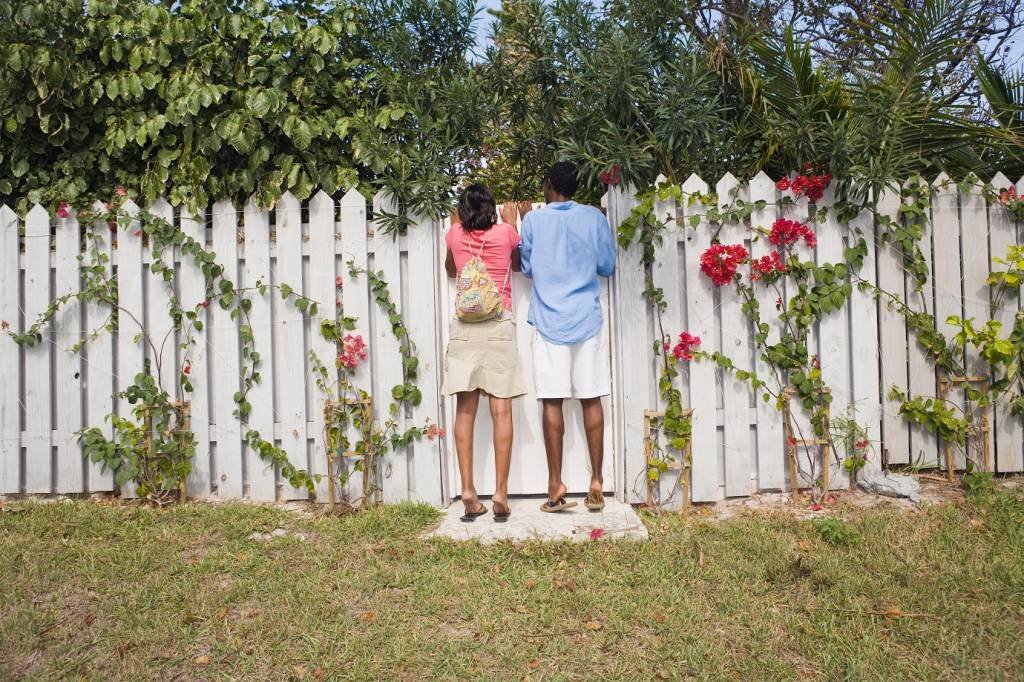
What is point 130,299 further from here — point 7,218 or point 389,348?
point 389,348

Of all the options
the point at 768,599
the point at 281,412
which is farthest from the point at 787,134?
the point at 281,412

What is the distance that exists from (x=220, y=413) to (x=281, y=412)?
1.14 ft

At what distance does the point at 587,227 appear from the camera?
12.5 ft

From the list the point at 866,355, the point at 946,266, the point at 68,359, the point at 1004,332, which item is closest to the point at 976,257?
the point at 946,266

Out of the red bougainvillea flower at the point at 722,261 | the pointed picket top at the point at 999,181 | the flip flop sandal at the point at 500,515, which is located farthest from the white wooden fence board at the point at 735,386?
the pointed picket top at the point at 999,181

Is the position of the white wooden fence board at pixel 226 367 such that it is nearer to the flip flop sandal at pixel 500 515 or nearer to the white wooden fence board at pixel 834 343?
the flip flop sandal at pixel 500 515

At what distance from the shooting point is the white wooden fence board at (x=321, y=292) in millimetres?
4039

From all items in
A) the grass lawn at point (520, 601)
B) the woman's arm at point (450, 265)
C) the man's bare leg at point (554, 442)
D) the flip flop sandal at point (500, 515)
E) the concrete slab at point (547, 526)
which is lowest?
the grass lawn at point (520, 601)

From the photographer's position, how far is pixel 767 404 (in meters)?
3.98

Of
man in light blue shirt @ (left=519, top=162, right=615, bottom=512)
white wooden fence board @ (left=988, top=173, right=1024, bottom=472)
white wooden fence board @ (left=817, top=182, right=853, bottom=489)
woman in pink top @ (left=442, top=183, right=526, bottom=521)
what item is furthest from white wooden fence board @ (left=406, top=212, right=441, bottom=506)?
white wooden fence board @ (left=988, top=173, right=1024, bottom=472)

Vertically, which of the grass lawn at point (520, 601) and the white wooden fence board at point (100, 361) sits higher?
the white wooden fence board at point (100, 361)

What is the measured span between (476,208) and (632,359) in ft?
3.75

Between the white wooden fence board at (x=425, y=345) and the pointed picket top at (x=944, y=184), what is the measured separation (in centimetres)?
277

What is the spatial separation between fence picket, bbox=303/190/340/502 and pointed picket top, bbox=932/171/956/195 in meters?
3.33
